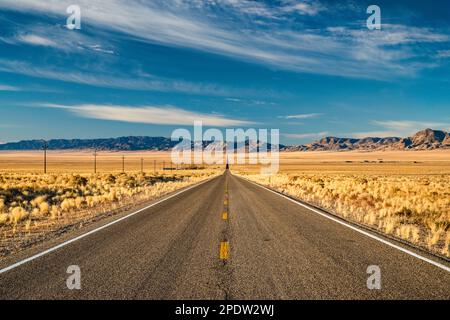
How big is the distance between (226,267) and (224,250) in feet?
4.63

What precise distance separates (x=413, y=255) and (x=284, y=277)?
10.5 feet

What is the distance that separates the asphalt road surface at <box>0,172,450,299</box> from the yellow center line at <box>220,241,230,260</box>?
0.07 ft

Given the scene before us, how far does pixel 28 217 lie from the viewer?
14617 millimetres

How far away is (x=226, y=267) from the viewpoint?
675cm

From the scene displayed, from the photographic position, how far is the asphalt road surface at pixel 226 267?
17.8ft

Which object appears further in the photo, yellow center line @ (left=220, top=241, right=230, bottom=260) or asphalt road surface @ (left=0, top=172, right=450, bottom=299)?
yellow center line @ (left=220, top=241, right=230, bottom=260)

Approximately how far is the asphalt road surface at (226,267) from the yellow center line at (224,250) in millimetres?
20

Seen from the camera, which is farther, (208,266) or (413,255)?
(413,255)

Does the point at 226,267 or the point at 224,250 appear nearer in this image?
the point at 226,267

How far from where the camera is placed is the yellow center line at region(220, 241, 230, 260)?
24.9 ft

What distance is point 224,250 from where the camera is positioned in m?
8.16
